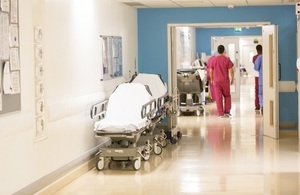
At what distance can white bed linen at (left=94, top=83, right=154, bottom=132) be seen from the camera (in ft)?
25.5

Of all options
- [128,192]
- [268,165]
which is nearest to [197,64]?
[268,165]

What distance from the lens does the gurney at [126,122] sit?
307 inches

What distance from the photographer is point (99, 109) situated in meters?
8.53

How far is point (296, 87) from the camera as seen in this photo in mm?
11062

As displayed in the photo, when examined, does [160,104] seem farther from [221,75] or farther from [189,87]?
[189,87]

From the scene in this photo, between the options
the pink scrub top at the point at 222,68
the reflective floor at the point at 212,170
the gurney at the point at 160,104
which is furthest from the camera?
the pink scrub top at the point at 222,68

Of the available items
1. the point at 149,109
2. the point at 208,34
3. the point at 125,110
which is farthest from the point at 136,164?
the point at 208,34

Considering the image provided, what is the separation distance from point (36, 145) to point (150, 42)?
19.1 feet

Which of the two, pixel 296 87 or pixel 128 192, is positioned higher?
pixel 296 87

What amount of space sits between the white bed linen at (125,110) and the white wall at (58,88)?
294mm

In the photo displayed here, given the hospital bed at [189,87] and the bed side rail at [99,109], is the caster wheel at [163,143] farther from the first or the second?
the hospital bed at [189,87]

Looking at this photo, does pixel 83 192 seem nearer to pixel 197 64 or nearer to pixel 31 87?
pixel 31 87

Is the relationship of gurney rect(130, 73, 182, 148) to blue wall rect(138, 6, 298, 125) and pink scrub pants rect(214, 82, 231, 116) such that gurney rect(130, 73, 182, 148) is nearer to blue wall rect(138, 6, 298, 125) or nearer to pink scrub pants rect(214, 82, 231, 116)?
blue wall rect(138, 6, 298, 125)

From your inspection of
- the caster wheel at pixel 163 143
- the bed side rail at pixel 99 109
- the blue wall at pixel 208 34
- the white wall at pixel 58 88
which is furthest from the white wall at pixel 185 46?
the bed side rail at pixel 99 109
